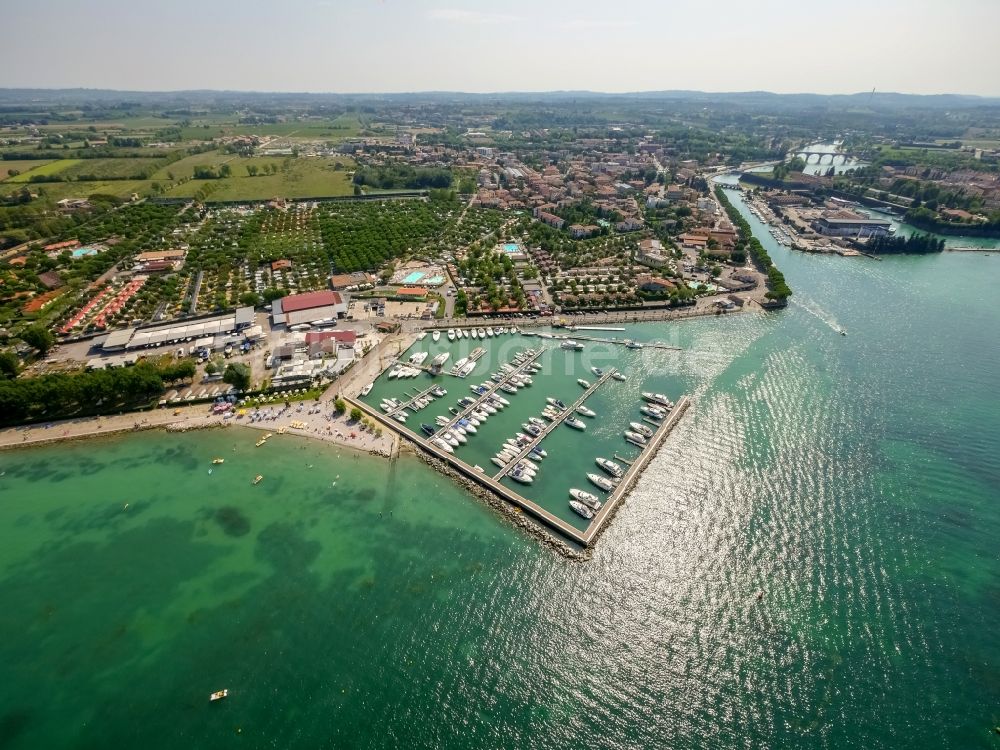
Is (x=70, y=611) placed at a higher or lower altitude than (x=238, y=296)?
lower

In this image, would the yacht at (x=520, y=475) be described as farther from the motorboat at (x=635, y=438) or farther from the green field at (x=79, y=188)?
the green field at (x=79, y=188)

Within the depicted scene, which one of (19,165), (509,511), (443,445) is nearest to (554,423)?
(443,445)

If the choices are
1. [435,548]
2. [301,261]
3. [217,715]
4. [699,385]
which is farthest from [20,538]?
[699,385]

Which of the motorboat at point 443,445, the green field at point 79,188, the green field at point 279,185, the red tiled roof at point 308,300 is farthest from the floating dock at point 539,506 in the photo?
the green field at point 79,188

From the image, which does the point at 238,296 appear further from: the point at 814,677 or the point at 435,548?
the point at 814,677

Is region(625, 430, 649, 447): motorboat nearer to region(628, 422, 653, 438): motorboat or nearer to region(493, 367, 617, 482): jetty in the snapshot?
region(628, 422, 653, 438): motorboat

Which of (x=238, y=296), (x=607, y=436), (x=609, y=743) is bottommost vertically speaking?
(x=609, y=743)

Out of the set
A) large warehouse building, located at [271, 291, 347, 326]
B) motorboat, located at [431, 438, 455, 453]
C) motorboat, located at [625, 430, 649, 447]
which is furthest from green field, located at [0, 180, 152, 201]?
motorboat, located at [625, 430, 649, 447]
